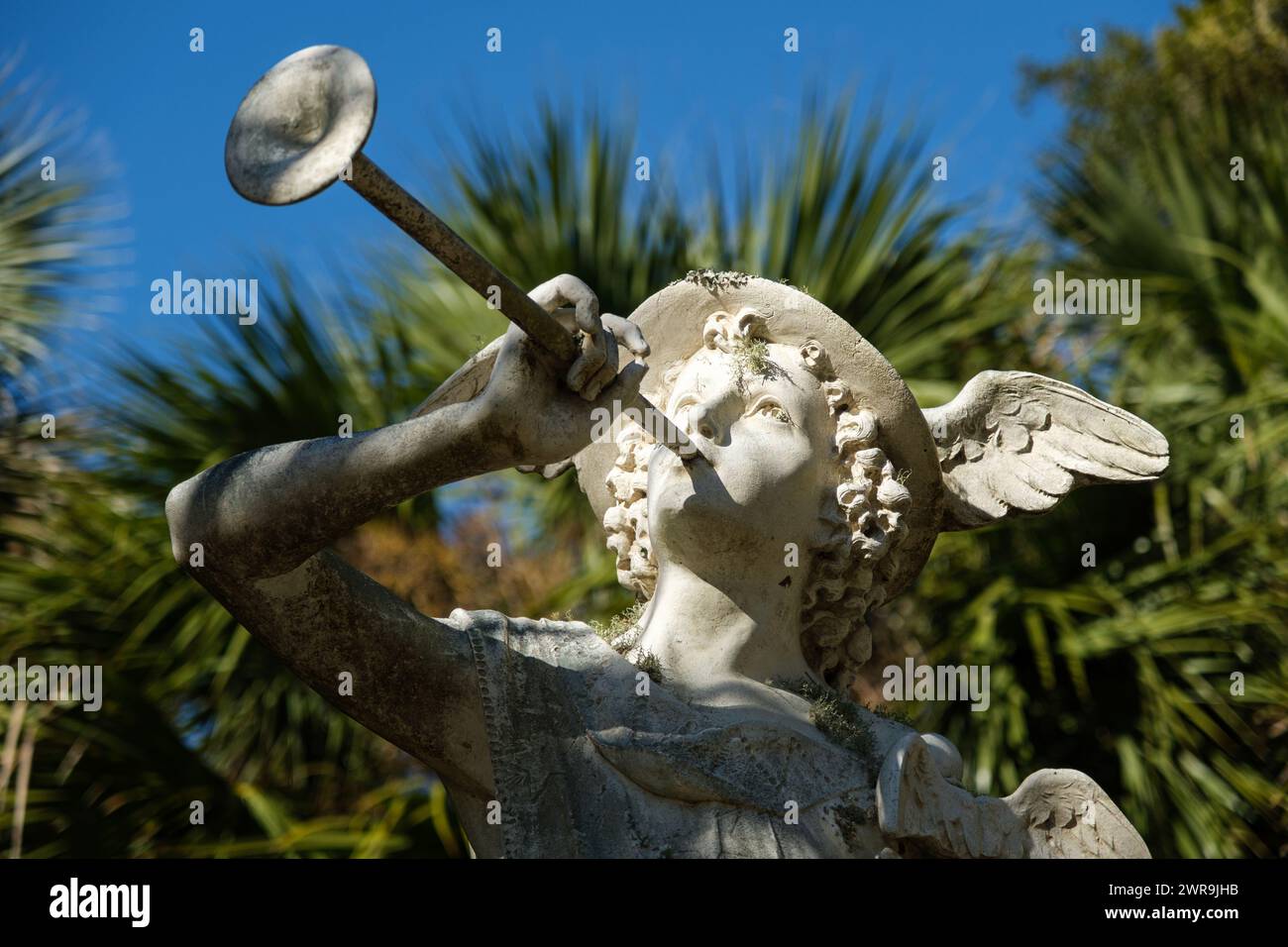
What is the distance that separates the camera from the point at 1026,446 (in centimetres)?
544

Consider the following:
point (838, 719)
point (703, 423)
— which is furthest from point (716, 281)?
point (838, 719)

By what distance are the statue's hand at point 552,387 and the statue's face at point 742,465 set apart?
2.37 feet

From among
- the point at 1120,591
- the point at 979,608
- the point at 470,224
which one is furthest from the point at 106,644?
the point at 1120,591

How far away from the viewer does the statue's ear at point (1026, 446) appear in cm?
535

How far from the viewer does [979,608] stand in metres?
9.86

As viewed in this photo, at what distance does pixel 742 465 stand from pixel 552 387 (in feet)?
2.82

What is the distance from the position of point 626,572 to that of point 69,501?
5.73 m

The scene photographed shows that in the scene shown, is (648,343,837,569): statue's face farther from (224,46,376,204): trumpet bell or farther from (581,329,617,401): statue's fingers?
(224,46,376,204): trumpet bell

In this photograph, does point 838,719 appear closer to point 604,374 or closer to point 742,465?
point 742,465

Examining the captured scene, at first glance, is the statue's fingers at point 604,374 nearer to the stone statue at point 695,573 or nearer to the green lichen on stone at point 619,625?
the stone statue at point 695,573

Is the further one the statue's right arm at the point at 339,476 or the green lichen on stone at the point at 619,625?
the green lichen on stone at the point at 619,625

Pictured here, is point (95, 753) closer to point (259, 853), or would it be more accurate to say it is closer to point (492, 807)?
point (259, 853)

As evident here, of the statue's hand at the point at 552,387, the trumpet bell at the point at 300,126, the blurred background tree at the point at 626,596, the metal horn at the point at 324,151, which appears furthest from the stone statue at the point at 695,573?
the blurred background tree at the point at 626,596

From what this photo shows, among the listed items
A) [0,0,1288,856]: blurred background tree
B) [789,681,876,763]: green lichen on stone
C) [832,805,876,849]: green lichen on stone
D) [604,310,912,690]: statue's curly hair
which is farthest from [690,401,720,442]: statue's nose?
[0,0,1288,856]: blurred background tree
